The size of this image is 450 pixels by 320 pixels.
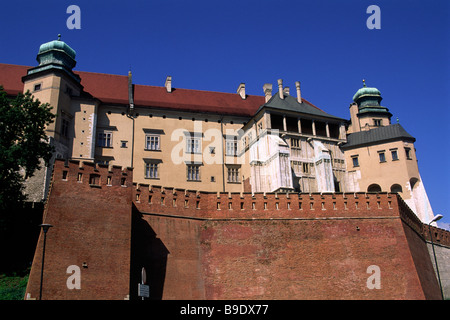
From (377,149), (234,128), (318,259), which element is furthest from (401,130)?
(318,259)

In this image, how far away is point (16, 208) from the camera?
32.6 metres

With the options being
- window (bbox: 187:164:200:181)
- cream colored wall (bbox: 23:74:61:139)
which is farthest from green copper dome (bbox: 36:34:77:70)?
window (bbox: 187:164:200:181)

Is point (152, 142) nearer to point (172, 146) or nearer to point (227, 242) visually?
point (172, 146)

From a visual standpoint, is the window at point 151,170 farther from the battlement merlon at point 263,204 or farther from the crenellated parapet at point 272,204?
the crenellated parapet at point 272,204

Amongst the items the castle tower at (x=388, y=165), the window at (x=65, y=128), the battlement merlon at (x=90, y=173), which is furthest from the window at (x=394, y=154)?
the window at (x=65, y=128)

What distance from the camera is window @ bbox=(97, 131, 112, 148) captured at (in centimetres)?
5003

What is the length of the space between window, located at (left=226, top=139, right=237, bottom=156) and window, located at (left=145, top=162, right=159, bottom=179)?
845 centimetres

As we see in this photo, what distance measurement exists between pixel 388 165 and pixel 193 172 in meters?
20.9

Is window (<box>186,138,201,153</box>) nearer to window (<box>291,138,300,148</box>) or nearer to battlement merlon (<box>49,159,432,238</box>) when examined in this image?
window (<box>291,138,300,148</box>)

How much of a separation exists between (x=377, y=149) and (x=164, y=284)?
3102 cm

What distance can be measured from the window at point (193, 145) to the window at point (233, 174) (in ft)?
14.0

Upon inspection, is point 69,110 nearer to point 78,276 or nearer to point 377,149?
point 78,276

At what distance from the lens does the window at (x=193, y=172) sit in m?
51.7
